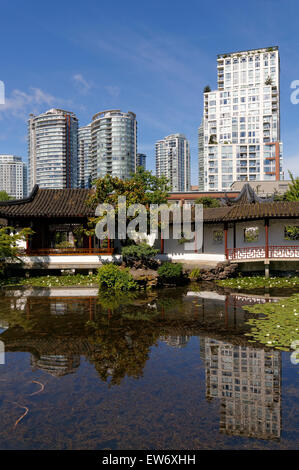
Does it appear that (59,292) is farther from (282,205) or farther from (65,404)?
(282,205)

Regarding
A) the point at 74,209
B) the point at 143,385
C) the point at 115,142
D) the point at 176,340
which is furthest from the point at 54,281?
the point at 115,142

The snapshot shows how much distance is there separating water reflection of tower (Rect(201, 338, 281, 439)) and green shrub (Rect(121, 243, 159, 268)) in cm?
1180

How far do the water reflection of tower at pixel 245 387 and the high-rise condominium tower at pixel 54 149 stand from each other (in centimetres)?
13700

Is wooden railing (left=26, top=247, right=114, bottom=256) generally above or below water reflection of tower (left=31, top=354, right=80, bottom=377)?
above

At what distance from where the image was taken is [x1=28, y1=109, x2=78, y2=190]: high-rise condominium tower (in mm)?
137125

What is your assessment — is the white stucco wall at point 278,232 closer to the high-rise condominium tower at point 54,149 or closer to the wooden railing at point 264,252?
the wooden railing at point 264,252

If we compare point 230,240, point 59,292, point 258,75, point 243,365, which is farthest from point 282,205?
point 258,75

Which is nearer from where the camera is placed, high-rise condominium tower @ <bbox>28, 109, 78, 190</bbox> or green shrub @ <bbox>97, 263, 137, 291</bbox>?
Answer: green shrub @ <bbox>97, 263, 137, 291</bbox>

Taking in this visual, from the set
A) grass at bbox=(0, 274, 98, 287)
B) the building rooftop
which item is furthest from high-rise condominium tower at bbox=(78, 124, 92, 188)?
grass at bbox=(0, 274, 98, 287)

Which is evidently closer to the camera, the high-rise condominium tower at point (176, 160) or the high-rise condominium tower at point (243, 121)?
the high-rise condominium tower at point (243, 121)

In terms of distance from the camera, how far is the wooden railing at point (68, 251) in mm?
23283

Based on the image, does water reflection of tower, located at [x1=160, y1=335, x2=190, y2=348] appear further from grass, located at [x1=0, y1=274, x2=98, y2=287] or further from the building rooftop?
the building rooftop

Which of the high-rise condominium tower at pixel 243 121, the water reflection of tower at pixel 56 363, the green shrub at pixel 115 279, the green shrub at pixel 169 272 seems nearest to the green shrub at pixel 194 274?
the green shrub at pixel 169 272
